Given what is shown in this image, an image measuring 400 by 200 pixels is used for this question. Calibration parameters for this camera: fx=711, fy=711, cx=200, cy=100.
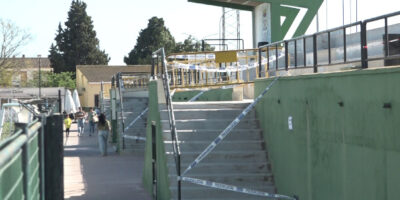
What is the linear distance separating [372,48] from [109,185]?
8784 mm

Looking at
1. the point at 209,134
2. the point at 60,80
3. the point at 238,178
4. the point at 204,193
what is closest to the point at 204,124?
the point at 209,134

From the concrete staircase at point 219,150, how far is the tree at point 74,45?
3723 inches

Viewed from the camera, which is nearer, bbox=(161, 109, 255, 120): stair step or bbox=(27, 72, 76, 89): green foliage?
bbox=(161, 109, 255, 120): stair step

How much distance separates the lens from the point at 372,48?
9.77 meters

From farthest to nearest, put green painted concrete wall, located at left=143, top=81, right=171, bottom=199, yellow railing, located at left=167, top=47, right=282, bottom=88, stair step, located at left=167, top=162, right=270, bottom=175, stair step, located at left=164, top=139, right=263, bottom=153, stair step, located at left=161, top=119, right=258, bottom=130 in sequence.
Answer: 1. yellow railing, located at left=167, top=47, right=282, bottom=88
2. stair step, located at left=161, top=119, right=258, bottom=130
3. stair step, located at left=164, top=139, right=263, bottom=153
4. green painted concrete wall, located at left=143, top=81, right=171, bottom=199
5. stair step, located at left=167, top=162, right=270, bottom=175

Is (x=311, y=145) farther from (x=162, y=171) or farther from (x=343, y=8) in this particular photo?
(x=343, y=8)

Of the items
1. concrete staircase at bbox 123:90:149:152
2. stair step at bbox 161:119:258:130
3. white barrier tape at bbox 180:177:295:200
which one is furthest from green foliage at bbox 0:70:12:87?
white barrier tape at bbox 180:177:295:200

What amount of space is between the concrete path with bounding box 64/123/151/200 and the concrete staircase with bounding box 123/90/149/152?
43cm

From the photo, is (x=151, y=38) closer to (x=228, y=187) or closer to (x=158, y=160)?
(x=158, y=160)

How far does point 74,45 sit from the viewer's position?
10688 cm

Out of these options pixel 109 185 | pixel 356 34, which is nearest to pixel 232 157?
pixel 356 34

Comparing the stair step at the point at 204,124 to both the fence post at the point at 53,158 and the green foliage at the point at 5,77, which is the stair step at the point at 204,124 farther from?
the green foliage at the point at 5,77

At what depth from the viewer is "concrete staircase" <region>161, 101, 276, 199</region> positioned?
→ 12.4 metres

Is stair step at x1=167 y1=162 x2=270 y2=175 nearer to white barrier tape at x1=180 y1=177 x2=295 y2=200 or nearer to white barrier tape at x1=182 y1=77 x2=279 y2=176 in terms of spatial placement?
white barrier tape at x1=182 y1=77 x2=279 y2=176
